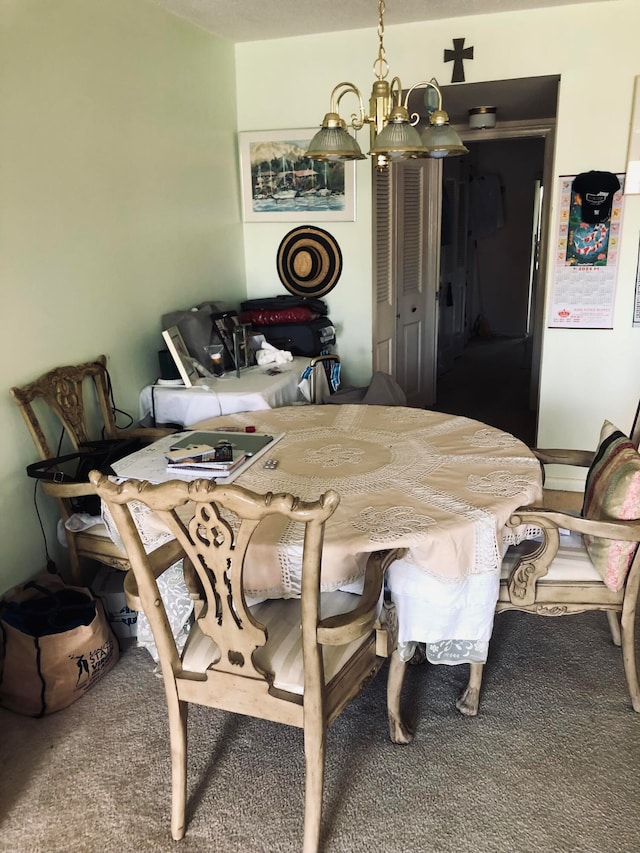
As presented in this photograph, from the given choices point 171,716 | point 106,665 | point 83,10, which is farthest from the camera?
point 83,10

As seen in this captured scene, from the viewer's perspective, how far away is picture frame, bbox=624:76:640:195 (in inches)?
125

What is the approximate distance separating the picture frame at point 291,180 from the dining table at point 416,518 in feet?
A: 6.24

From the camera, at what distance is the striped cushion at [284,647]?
61.4 inches

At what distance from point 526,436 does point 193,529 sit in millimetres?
3600

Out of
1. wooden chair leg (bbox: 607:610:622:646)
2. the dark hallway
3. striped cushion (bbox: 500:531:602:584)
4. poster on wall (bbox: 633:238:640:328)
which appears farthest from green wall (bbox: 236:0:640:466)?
striped cushion (bbox: 500:531:602:584)

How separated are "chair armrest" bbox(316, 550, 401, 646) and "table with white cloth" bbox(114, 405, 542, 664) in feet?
0.13

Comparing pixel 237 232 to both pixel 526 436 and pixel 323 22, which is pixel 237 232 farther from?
pixel 526 436

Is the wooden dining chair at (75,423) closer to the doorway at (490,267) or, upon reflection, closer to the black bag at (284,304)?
the black bag at (284,304)

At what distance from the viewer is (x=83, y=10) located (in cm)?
256

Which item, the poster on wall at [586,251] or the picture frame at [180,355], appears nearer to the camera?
the picture frame at [180,355]

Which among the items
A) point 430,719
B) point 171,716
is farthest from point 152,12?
point 430,719

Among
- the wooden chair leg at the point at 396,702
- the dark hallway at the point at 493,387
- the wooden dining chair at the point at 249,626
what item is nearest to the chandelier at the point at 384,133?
the wooden dining chair at the point at 249,626

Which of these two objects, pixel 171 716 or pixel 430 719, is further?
pixel 430 719

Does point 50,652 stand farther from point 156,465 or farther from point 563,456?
point 563,456
